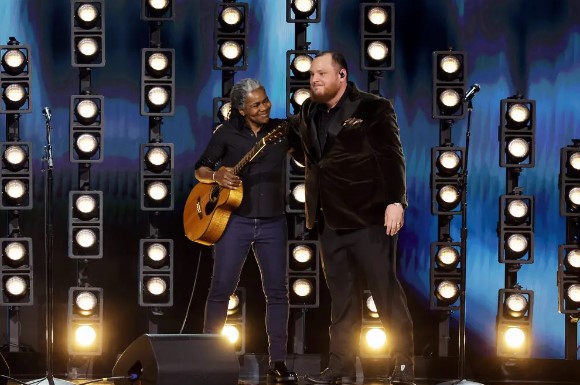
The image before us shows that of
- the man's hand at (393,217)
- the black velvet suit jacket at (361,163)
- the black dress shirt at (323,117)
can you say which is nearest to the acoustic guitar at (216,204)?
the black dress shirt at (323,117)

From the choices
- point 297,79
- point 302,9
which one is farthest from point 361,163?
point 302,9

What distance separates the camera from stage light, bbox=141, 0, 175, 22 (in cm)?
621

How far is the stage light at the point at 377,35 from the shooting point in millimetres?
6168

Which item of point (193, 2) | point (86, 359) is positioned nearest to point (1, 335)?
point (86, 359)

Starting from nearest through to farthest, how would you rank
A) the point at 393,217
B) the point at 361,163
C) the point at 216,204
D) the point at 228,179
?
1. the point at 393,217
2. the point at 361,163
3. the point at 228,179
4. the point at 216,204

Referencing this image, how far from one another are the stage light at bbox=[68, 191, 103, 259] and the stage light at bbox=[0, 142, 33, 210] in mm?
270

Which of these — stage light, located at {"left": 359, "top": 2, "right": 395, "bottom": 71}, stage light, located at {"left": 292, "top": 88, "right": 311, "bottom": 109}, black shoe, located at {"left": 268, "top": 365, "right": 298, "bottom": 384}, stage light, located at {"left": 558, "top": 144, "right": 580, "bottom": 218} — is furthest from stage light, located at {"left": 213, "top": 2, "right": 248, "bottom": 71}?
stage light, located at {"left": 558, "top": 144, "right": 580, "bottom": 218}

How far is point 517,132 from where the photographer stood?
20.1 feet

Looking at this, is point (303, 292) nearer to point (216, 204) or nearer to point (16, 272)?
point (216, 204)

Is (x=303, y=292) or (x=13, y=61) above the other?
(x=13, y=61)

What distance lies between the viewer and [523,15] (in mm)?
6621

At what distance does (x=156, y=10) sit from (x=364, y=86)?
1423 mm

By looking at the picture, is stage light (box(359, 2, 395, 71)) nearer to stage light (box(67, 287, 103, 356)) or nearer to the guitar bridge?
the guitar bridge

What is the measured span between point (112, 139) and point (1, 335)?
1.44 m
